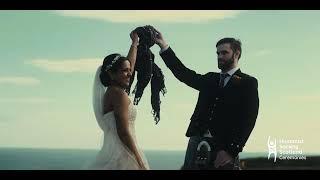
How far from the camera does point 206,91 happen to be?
5.24m

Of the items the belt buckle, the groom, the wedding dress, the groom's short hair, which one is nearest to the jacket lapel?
the groom

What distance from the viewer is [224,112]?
513 centimetres

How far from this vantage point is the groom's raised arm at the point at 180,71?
5.28 meters

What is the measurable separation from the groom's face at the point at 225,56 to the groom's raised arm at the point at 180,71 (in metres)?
0.26

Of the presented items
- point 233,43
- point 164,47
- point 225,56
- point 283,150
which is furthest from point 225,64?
point 283,150

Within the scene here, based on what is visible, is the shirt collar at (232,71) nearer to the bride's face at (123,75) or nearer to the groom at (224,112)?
the groom at (224,112)

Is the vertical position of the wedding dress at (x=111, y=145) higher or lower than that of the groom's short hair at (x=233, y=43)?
lower

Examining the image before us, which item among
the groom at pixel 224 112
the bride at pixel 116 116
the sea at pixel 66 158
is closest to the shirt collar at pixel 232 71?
the groom at pixel 224 112

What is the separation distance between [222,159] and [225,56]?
3.18 ft

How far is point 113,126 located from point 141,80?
53 centimetres

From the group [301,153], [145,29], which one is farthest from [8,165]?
[301,153]

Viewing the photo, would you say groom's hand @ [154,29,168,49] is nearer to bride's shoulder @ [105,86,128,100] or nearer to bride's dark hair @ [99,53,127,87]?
bride's dark hair @ [99,53,127,87]

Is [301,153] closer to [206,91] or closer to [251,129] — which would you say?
[251,129]

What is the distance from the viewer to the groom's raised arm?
17.3ft
